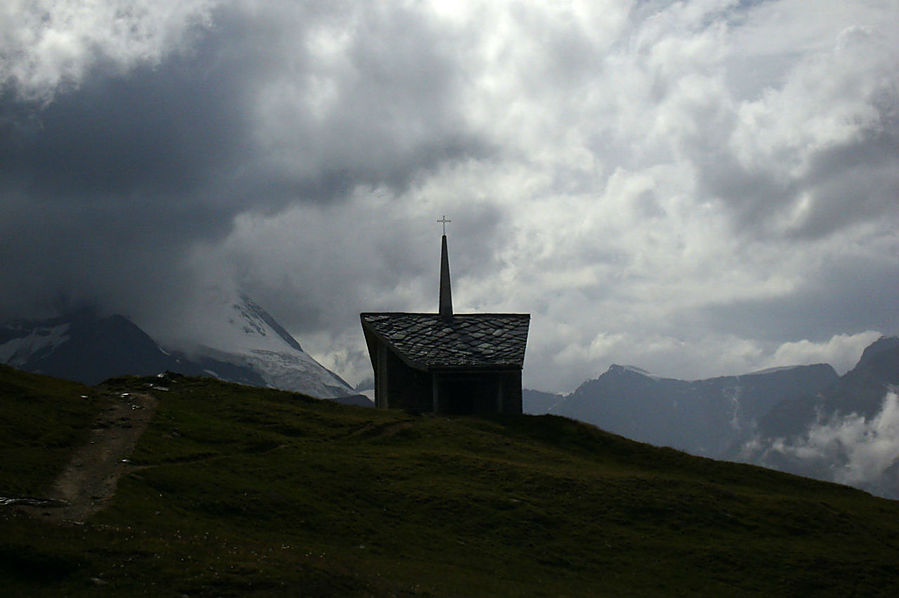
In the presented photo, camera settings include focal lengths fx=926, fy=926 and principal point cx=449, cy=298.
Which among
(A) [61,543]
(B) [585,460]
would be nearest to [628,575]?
(B) [585,460]

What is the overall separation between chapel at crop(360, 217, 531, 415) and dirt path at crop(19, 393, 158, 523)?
16645 millimetres

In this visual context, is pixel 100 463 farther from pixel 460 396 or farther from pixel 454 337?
pixel 454 337

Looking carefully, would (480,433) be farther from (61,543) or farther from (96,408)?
(61,543)

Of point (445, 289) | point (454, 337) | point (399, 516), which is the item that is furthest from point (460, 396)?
point (399, 516)

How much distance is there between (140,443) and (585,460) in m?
21.9

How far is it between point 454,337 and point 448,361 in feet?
13.9

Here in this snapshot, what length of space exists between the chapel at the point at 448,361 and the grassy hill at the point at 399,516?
691cm

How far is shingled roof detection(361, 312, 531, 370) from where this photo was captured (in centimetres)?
5703

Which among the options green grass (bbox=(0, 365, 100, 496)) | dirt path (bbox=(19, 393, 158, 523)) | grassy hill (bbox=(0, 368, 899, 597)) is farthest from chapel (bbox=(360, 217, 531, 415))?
green grass (bbox=(0, 365, 100, 496))

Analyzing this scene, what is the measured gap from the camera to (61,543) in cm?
2427

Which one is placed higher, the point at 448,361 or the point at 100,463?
the point at 448,361

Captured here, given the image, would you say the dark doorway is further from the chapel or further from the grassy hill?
the grassy hill

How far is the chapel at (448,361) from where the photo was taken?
5703 cm

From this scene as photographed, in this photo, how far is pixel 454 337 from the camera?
199 feet
